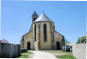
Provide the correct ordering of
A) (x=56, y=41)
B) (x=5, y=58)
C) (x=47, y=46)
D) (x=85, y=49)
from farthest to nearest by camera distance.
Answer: (x=56, y=41) < (x=47, y=46) < (x=5, y=58) < (x=85, y=49)

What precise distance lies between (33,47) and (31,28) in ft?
15.5

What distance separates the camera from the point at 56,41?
42.0 meters

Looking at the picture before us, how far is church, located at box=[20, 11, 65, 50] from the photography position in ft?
129

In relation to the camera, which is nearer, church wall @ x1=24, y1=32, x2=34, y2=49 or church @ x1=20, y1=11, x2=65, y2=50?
church @ x1=20, y1=11, x2=65, y2=50

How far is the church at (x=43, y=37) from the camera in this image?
3925 cm

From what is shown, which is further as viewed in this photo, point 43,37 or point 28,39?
point 28,39

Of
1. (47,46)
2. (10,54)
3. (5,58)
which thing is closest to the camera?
(5,58)

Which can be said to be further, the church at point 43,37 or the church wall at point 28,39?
the church wall at point 28,39

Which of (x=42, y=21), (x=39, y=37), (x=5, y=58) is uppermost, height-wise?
(x=42, y=21)

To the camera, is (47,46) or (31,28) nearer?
(47,46)

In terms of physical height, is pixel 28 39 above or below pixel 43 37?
below

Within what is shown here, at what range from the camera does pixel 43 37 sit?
39.3 meters

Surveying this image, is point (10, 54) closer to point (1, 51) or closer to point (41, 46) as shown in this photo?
point (1, 51)

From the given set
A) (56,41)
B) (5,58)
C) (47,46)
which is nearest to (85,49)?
(5,58)
